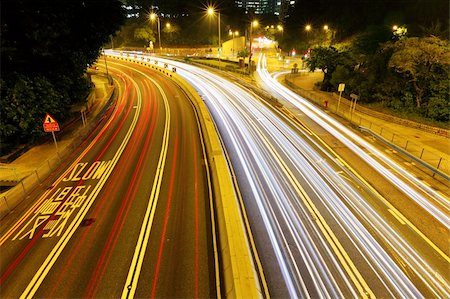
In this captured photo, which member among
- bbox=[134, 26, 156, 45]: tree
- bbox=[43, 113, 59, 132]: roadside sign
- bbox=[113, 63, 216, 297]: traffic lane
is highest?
bbox=[134, 26, 156, 45]: tree

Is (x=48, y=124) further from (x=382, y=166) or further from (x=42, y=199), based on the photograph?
(x=382, y=166)

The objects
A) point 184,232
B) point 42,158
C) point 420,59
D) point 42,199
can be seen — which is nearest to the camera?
point 184,232

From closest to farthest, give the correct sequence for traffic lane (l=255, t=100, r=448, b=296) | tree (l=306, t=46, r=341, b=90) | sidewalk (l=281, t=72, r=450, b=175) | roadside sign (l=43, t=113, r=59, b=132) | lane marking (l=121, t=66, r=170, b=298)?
lane marking (l=121, t=66, r=170, b=298) < traffic lane (l=255, t=100, r=448, b=296) < roadside sign (l=43, t=113, r=59, b=132) < sidewalk (l=281, t=72, r=450, b=175) < tree (l=306, t=46, r=341, b=90)

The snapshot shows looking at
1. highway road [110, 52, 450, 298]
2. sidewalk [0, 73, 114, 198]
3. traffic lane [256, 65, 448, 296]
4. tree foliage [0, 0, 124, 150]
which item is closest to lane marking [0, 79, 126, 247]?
sidewalk [0, 73, 114, 198]

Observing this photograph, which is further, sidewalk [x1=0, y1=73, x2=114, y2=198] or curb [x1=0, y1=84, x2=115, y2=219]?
sidewalk [x1=0, y1=73, x2=114, y2=198]

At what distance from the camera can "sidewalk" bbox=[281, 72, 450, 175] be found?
20547mm

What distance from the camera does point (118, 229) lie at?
1285 centimetres

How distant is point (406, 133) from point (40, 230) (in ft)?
96.0

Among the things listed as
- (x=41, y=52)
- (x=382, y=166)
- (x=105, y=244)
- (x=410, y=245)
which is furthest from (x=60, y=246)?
(x=382, y=166)

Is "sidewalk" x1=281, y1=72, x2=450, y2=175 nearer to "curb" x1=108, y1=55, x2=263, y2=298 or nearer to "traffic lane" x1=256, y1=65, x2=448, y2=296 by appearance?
"traffic lane" x1=256, y1=65, x2=448, y2=296

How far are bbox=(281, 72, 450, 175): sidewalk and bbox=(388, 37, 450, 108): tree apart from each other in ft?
14.5

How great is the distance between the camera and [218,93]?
41750 millimetres

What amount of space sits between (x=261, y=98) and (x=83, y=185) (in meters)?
28.1

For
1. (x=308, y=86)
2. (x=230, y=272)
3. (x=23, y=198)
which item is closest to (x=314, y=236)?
(x=230, y=272)
